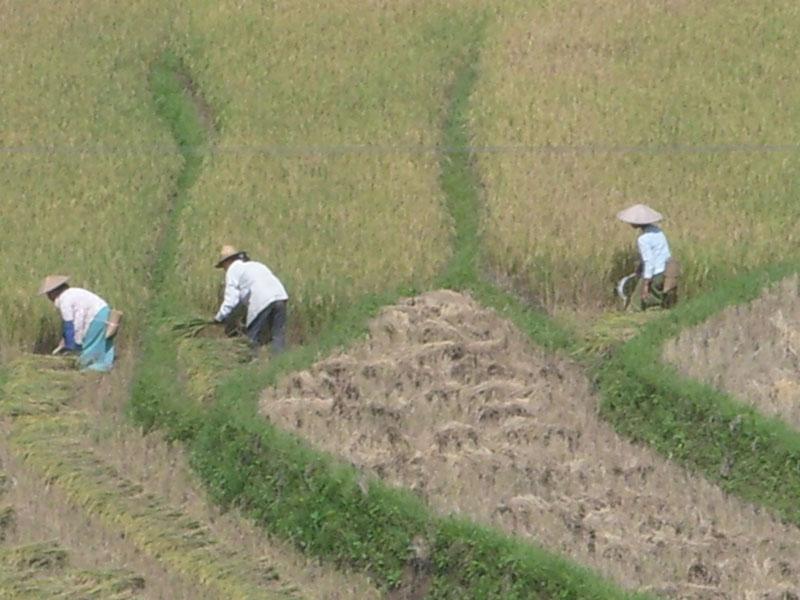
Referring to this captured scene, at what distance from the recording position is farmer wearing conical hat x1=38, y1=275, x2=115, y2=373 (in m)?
12.3

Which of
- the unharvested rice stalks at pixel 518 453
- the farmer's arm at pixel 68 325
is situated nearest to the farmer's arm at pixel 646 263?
the unharvested rice stalks at pixel 518 453

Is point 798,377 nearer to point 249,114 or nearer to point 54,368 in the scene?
point 54,368

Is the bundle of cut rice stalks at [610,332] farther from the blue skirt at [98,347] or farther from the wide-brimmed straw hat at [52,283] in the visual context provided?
the wide-brimmed straw hat at [52,283]

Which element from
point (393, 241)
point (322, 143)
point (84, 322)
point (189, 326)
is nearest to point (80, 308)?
point (84, 322)

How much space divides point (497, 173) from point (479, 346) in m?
3.05

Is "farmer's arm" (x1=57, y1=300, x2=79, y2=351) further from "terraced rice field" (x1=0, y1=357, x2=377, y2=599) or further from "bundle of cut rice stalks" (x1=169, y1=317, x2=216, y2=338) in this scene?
"bundle of cut rice stalks" (x1=169, y1=317, x2=216, y2=338)

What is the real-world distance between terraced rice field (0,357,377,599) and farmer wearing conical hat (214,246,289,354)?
0.91 metres

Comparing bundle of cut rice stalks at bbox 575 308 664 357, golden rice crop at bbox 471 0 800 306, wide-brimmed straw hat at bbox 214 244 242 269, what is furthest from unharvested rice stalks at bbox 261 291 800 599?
golden rice crop at bbox 471 0 800 306

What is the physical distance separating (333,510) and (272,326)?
286 centimetres

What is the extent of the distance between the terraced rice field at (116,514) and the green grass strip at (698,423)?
6.77 ft

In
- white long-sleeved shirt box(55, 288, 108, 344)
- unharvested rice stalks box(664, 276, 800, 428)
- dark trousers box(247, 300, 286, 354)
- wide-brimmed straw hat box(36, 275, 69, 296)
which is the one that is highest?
wide-brimmed straw hat box(36, 275, 69, 296)

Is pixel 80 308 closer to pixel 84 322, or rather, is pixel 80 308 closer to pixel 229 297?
pixel 84 322

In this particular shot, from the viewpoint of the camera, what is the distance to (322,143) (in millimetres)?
15539

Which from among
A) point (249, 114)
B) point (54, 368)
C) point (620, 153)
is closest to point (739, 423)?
point (54, 368)
